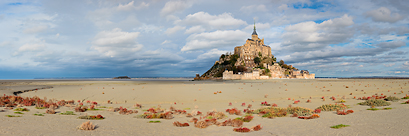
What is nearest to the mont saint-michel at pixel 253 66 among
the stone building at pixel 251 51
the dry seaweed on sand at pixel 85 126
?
the stone building at pixel 251 51

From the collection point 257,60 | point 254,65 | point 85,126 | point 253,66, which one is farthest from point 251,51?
point 85,126

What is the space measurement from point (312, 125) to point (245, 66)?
141991 millimetres

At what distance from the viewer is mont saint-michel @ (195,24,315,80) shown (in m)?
132

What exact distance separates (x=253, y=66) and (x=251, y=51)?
649 inches

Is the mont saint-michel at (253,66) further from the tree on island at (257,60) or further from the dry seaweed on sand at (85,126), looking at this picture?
the dry seaweed on sand at (85,126)

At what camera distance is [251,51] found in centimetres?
16450

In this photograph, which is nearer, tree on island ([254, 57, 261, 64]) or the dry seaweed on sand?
the dry seaweed on sand

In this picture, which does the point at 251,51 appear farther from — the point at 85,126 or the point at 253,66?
the point at 85,126

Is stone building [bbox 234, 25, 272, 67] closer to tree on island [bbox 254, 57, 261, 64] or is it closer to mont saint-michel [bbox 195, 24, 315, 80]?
mont saint-michel [bbox 195, 24, 315, 80]

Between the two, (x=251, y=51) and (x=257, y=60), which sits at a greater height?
(x=251, y=51)

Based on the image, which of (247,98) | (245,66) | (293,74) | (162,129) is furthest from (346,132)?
(293,74)

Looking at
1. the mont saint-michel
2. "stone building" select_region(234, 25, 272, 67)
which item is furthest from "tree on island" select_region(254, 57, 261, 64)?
"stone building" select_region(234, 25, 272, 67)

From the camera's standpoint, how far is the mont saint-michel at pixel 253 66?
433 ft

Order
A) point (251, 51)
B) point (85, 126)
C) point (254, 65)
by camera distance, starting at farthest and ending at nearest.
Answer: point (251, 51) < point (254, 65) < point (85, 126)
